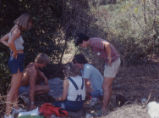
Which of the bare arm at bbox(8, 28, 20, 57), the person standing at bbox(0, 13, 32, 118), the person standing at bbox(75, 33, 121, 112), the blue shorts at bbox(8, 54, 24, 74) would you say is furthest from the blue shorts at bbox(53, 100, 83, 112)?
the bare arm at bbox(8, 28, 20, 57)

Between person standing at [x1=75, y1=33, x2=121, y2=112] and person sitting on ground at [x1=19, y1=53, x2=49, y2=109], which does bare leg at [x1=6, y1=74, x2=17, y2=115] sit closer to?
person sitting on ground at [x1=19, y1=53, x2=49, y2=109]

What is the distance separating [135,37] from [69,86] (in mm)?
3713

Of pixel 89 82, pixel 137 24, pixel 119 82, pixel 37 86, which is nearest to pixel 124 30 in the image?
pixel 137 24

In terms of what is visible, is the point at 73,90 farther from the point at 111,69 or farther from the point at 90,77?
the point at 90,77

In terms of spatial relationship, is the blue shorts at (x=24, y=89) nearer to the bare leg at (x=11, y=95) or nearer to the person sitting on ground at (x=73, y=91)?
the bare leg at (x=11, y=95)

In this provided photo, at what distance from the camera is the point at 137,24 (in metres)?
7.61

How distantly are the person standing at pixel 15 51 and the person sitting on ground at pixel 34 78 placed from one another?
0.41m

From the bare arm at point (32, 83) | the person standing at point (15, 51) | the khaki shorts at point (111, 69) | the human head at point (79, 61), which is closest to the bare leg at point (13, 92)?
the person standing at point (15, 51)

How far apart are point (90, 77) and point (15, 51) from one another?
1.71 meters

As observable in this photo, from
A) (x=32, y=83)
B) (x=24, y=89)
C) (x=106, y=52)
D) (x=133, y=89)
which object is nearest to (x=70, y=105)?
(x=32, y=83)

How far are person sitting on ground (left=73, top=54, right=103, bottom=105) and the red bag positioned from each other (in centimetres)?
83

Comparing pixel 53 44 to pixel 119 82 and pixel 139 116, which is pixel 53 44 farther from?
pixel 139 116

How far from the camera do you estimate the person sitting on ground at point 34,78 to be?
4.69 meters

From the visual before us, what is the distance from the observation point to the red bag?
4.18m
